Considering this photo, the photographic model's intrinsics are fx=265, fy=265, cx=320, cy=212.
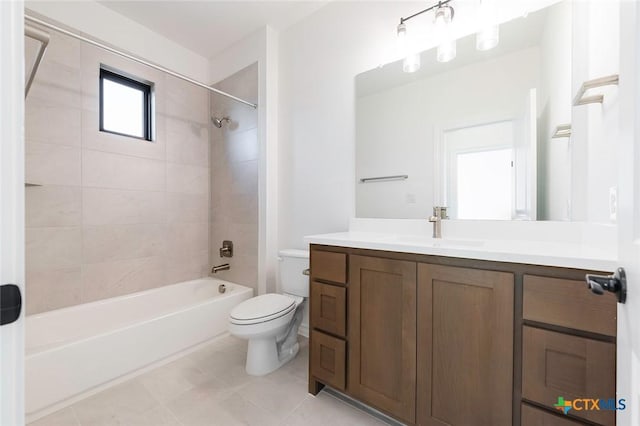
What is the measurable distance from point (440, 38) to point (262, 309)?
1.98 meters

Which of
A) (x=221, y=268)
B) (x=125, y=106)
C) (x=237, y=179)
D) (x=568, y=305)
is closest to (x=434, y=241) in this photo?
(x=568, y=305)

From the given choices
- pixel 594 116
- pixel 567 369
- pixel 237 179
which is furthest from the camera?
pixel 237 179

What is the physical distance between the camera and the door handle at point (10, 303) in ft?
1.34

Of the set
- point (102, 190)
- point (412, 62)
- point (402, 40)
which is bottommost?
point (102, 190)

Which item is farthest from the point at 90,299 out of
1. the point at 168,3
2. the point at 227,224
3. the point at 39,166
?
the point at 168,3

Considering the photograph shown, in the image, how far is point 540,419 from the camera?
0.87 m

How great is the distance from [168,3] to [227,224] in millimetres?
1874

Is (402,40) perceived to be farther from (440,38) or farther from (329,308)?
(329,308)

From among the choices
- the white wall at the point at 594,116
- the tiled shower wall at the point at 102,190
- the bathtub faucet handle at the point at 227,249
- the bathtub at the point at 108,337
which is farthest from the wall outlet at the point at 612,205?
the tiled shower wall at the point at 102,190

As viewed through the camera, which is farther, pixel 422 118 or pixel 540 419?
pixel 422 118

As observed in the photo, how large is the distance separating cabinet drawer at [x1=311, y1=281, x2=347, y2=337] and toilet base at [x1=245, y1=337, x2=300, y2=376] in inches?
19.1

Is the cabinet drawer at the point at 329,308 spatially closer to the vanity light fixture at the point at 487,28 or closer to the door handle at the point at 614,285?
the door handle at the point at 614,285

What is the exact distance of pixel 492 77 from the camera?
1.44 metres

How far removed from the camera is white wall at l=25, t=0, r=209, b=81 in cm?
192
